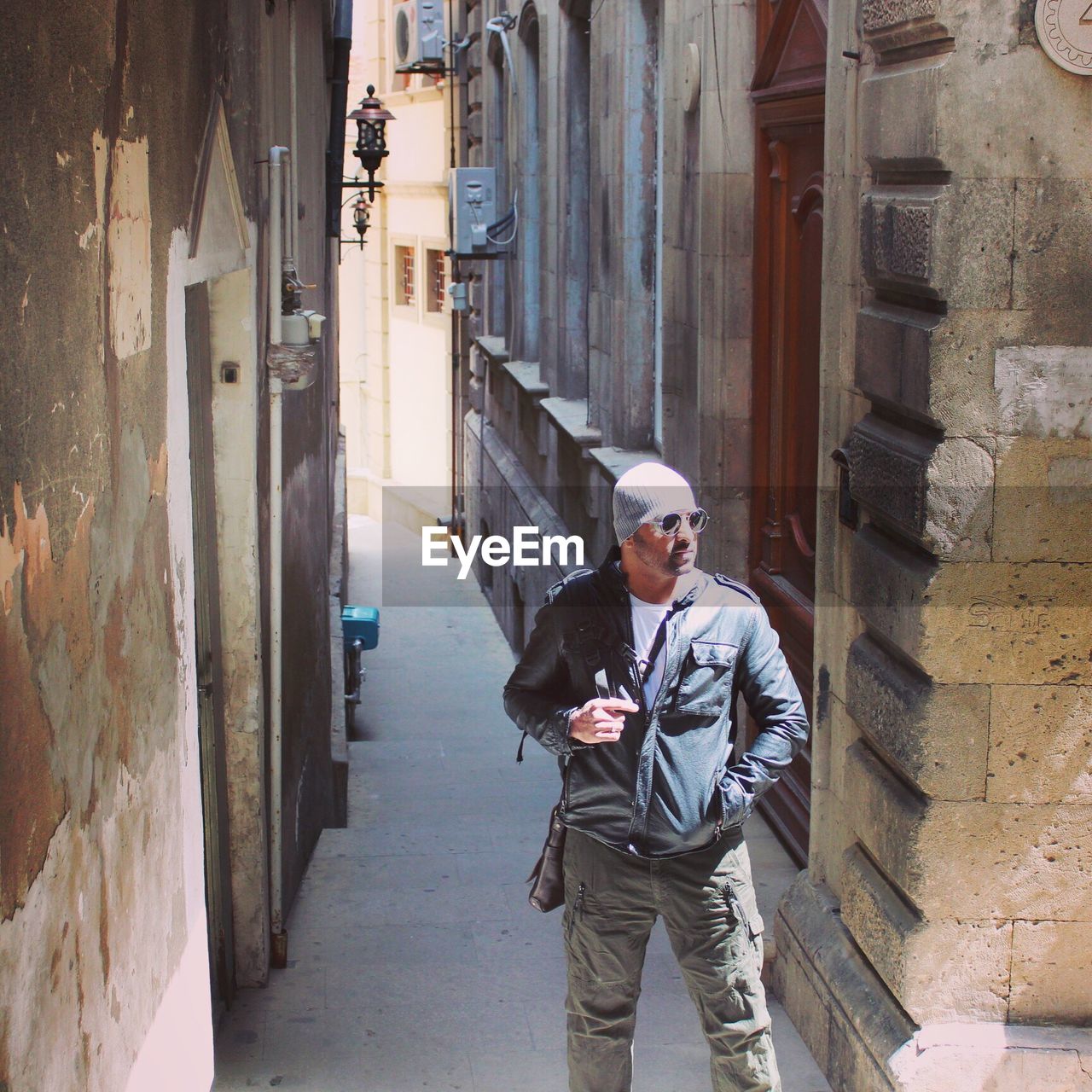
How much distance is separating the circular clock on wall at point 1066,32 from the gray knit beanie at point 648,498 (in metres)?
1.49

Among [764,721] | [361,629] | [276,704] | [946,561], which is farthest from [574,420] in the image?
[764,721]

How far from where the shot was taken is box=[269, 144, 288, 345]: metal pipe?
5.90m

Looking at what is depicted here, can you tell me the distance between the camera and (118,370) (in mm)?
3100

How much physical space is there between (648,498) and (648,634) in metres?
0.36

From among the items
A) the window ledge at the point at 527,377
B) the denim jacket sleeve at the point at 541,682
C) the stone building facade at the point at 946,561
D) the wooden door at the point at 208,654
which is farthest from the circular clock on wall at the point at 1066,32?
the window ledge at the point at 527,377

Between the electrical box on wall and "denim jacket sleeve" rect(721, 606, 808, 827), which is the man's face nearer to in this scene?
"denim jacket sleeve" rect(721, 606, 808, 827)

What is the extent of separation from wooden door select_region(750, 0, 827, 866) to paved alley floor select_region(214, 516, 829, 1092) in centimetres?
88

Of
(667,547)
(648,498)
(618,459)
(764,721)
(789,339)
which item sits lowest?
(764,721)

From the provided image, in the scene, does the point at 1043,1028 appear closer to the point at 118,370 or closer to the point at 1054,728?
the point at 1054,728

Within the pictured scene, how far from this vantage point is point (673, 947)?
4.17 m

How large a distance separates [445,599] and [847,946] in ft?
48.7

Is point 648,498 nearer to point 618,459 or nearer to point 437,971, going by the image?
point 437,971

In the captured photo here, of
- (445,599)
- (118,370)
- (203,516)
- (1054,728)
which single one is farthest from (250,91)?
(445,599)

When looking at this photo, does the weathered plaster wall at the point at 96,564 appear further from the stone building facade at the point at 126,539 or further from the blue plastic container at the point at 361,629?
the blue plastic container at the point at 361,629
